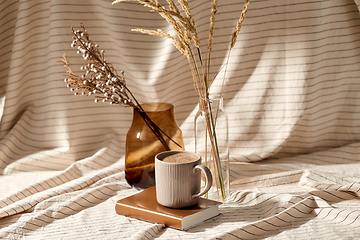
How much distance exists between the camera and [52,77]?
4.92 feet

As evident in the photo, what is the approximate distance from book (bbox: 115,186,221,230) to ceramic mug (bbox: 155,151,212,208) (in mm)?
18

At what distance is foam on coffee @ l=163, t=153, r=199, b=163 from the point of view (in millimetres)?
929

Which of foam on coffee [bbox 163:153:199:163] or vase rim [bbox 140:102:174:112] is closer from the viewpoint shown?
foam on coffee [bbox 163:153:199:163]

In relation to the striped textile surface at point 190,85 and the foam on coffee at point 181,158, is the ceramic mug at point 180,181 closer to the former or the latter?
the foam on coffee at point 181,158

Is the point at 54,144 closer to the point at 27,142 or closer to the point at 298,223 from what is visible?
the point at 27,142

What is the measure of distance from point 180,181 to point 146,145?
24 cm

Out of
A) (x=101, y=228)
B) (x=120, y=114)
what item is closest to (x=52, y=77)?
(x=120, y=114)

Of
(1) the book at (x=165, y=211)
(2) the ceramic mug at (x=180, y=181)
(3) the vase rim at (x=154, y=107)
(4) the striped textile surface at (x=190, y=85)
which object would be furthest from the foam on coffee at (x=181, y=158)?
(4) the striped textile surface at (x=190, y=85)

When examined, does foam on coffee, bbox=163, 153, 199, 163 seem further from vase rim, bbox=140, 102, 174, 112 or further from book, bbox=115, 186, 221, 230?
vase rim, bbox=140, 102, 174, 112

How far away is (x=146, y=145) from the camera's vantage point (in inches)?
43.8

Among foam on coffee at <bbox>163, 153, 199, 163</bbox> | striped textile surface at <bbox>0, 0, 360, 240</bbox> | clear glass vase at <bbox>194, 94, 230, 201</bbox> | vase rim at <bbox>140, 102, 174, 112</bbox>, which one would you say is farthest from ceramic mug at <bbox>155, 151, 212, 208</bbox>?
striped textile surface at <bbox>0, 0, 360, 240</bbox>

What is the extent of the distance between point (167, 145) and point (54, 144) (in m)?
0.59

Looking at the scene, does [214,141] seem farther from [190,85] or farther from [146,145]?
[190,85]

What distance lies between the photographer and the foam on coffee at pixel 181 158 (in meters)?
0.93
